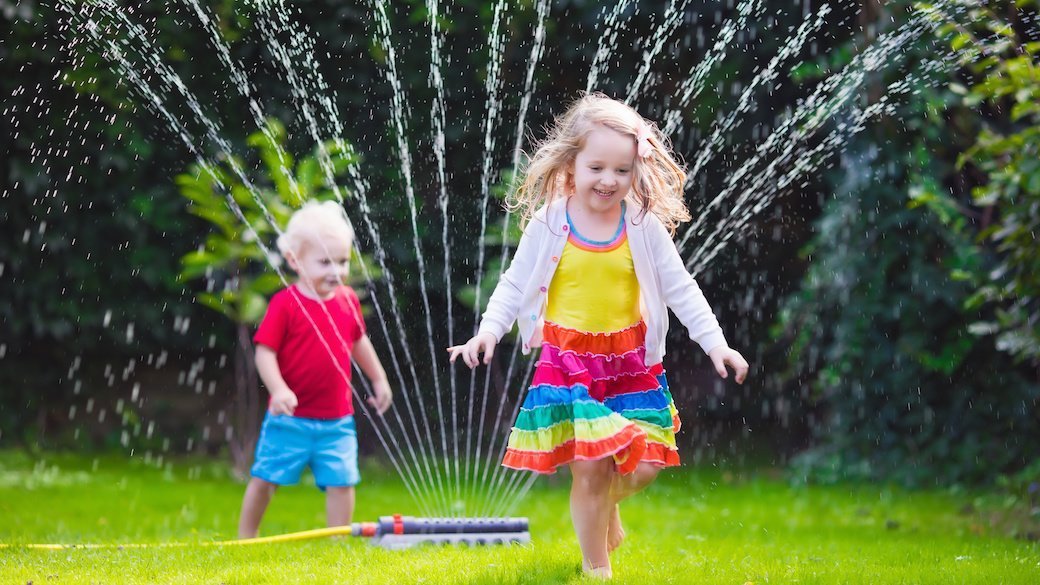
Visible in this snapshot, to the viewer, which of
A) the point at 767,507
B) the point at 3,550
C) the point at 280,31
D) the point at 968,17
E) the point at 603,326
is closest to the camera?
the point at 603,326

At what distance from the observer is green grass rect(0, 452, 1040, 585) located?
3.48 meters

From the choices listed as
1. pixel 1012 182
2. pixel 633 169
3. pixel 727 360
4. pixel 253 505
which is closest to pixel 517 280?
pixel 633 169

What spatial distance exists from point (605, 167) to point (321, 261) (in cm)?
147

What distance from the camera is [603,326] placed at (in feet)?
11.2

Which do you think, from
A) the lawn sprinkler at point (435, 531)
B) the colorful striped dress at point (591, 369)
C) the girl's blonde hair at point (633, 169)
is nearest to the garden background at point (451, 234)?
the lawn sprinkler at point (435, 531)

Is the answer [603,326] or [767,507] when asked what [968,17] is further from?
[603,326]

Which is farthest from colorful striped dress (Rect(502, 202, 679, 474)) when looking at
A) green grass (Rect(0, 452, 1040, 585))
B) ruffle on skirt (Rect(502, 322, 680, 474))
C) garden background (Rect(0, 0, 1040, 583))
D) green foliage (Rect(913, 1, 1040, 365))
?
garden background (Rect(0, 0, 1040, 583))

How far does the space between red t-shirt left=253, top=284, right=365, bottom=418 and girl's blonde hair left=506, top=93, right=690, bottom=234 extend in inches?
46.3

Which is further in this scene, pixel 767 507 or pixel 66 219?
pixel 66 219

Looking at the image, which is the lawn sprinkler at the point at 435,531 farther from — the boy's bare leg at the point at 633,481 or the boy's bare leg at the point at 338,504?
the boy's bare leg at the point at 633,481

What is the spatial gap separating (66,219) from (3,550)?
3531 mm

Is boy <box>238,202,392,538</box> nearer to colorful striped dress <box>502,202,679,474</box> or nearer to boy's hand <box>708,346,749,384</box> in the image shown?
colorful striped dress <box>502,202,679,474</box>

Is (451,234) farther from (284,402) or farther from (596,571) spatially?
(596,571)

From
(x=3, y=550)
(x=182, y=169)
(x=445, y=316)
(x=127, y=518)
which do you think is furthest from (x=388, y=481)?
(x=3, y=550)
